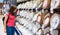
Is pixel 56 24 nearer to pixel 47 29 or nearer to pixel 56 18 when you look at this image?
pixel 56 18

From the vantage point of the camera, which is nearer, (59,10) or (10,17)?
(59,10)

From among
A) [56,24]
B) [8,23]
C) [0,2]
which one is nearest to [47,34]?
[56,24]

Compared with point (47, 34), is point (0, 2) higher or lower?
lower

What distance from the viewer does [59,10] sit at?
1.79m

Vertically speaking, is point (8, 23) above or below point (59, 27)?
below

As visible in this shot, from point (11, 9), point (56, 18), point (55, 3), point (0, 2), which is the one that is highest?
point (55, 3)

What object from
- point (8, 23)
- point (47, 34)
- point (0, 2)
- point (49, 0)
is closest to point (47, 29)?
point (47, 34)

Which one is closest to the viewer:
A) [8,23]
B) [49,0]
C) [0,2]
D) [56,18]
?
[56,18]

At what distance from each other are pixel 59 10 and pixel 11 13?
10.4 feet

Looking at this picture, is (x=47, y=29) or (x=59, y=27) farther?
(x=47, y=29)

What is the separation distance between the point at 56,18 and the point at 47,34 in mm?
390

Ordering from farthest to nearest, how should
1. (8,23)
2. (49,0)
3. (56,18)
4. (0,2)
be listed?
(0,2) < (8,23) < (49,0) < (56,18)

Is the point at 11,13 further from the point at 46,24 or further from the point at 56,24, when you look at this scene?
the point at 56,24

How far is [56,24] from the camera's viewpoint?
175 cm
